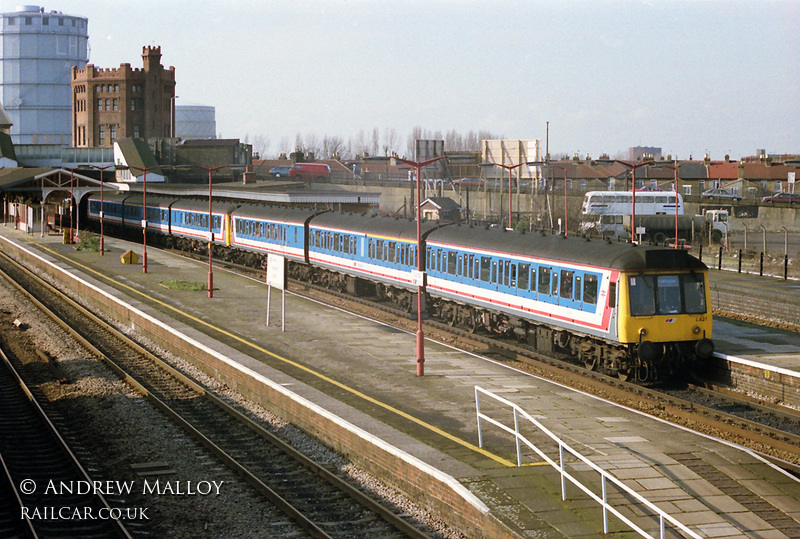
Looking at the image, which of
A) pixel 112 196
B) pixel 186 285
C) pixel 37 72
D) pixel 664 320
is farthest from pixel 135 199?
pixel 37 72

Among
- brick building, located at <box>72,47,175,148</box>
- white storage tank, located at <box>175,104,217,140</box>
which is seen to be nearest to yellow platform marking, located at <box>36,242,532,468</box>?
brick building, located at <box>72,47,175,148</box>

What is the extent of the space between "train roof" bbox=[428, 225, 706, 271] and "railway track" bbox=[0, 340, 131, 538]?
44.5ft

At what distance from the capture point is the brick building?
398ft

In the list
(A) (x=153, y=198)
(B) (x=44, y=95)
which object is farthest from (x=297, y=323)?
(B) (x=44, y=95)

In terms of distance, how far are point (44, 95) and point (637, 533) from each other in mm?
175587

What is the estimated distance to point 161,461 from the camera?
1750 cm

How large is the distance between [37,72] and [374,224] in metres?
152

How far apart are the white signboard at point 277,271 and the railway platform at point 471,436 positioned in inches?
57.0

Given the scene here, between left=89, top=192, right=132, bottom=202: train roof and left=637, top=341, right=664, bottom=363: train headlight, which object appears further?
left=89, top=192, right=132, bottom=202: train roof

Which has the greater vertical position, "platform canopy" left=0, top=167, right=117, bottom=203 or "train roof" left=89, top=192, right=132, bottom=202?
"platform canopy" left=0, top=167, right=117, bottom=203

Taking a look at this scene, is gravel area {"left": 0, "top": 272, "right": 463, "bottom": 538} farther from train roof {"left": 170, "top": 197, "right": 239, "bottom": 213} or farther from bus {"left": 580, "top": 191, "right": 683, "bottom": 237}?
bus {"left": 580, "top": 191, "right": 683, "bottom": 237}

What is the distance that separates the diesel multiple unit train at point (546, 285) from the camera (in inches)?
895

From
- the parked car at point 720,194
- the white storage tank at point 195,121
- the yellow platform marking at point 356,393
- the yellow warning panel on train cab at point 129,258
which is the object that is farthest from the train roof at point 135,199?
the white storage tank at point 195,121

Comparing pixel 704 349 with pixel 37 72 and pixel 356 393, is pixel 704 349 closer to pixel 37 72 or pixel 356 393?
pixel 356 393
